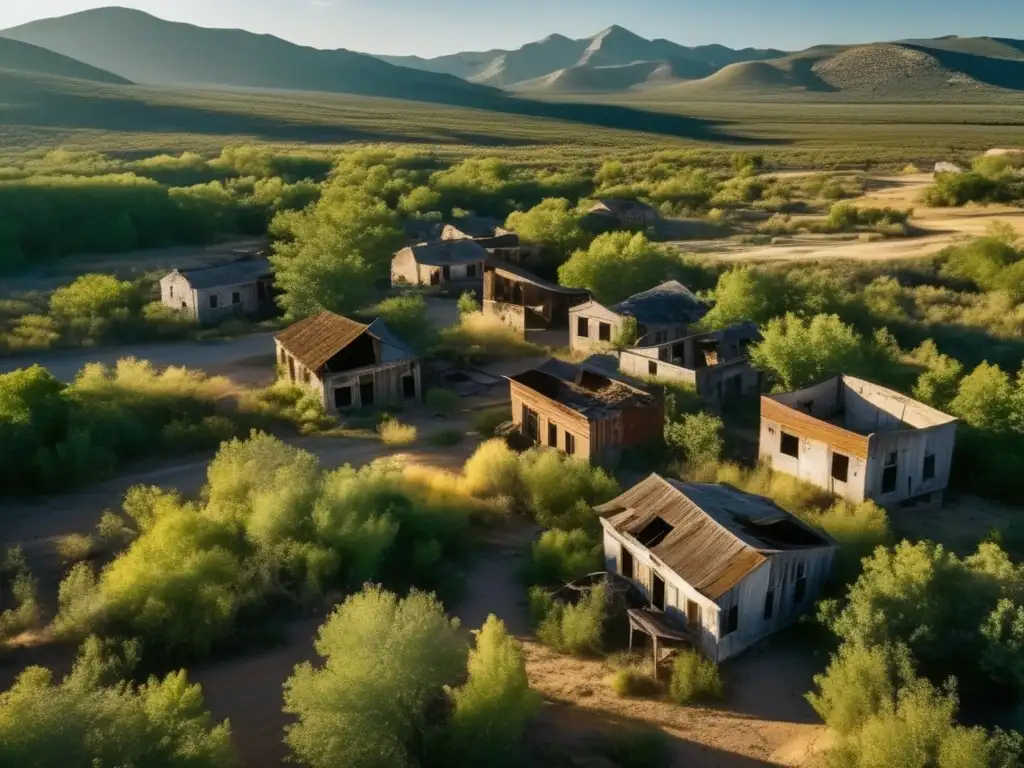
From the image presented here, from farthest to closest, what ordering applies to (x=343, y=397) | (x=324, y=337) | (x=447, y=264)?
(x=447, y=264) → (x=324, y=337) → (x=343, y=397)

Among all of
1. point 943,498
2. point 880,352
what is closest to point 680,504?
point 943,498

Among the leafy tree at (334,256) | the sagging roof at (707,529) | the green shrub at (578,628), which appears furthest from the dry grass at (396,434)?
the leafy tree at (334,256)

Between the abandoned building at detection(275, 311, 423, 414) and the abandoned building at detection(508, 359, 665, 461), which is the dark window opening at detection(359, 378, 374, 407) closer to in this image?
the abandoned building at detection(275, 311, 423, 414)

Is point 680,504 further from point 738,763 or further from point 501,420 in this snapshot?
point 501,420

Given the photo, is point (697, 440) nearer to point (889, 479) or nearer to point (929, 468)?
point (889, 479)

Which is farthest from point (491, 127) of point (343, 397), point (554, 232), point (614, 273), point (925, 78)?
point (343, 397)

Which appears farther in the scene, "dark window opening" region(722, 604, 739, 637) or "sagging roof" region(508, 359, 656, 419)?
"sagging roof" region(508, 359, 656, 419)

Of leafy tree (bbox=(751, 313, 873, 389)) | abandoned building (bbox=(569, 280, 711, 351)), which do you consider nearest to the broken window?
leafy tree (bbox=(751, 313, 873, 389))
